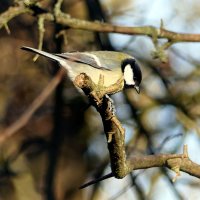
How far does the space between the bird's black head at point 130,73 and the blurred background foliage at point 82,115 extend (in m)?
1.05

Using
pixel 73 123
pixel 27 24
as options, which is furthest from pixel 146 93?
pixel 27 24

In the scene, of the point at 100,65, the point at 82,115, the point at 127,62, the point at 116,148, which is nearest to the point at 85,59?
the point at 100,65

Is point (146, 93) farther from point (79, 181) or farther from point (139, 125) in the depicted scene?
point (79, 181)

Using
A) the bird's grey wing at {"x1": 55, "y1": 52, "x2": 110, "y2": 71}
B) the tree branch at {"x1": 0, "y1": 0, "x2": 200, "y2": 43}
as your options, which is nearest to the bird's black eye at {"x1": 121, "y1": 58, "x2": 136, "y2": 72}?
the bird's grey wing at {"x1": 55, "y1": 52, "x2": 110, "y2": 71}

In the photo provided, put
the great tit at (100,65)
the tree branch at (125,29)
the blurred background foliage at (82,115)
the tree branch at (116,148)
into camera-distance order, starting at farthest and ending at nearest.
→ the blurred background foliage at (82,115) < the tree branch at (125,29) < the great tit at (100,65) < the tree branch at (116,148)

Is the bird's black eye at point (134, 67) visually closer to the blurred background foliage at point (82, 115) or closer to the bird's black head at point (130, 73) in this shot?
the bird's black head at point (130, 73)

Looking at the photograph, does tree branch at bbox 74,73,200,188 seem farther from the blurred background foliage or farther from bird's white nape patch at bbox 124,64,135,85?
the blurred background foliage

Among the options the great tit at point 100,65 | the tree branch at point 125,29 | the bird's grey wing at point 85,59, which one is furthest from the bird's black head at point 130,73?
the tree branch at point 125,29

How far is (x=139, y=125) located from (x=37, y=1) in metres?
1.65

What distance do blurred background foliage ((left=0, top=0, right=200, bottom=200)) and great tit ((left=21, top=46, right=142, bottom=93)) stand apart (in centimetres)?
115

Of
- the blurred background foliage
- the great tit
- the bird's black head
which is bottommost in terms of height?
the blurred background foliage

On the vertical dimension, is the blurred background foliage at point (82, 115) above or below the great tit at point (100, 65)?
below

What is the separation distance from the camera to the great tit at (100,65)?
2908mm

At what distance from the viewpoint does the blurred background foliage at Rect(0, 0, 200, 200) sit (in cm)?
466
